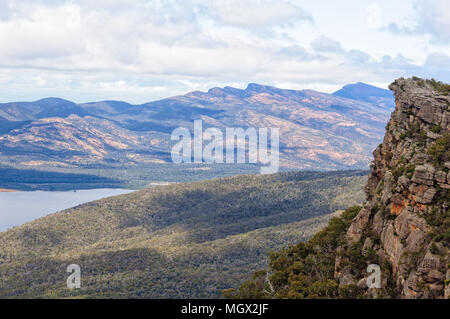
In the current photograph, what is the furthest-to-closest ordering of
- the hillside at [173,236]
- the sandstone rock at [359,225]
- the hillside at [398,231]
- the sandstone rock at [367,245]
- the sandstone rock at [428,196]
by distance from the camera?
the hillside at [173,236] → the sandstone rock at [359,225] → the sandstone rock at [367,245] → the sandstone rock at [428,196] → the hillside at [398,231]

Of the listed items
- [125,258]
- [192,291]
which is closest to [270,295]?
[192,291]

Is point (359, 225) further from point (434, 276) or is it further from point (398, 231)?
point (434, 276)

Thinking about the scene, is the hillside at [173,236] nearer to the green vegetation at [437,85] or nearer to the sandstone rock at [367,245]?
the green vegetation at [437,85]

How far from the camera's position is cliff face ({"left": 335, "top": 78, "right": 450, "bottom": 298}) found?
24.6 meters

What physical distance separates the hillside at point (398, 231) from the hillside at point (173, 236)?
3712cm

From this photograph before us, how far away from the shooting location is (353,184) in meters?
133

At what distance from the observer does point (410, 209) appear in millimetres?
28172

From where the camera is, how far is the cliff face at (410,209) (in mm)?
24578

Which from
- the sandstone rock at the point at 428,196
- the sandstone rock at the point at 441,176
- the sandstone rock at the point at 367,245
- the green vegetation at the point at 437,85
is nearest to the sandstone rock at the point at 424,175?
the sandstone rock at the point at 441,176

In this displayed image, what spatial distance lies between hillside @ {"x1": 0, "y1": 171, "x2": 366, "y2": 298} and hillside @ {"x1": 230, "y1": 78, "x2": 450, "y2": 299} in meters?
37.1

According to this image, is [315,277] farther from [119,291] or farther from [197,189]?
[197,189]

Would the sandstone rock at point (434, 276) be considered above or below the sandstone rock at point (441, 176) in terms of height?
below

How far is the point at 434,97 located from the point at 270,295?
16.8 metres

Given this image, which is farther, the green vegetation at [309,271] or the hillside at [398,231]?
the green vegetation at [309,271]
